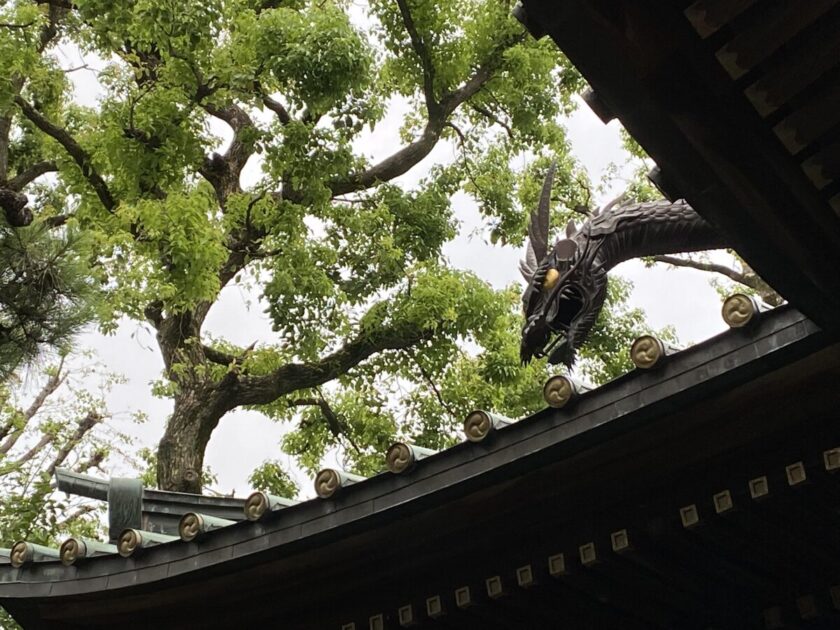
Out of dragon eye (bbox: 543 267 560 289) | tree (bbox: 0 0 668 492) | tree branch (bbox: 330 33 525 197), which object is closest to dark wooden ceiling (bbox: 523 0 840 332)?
dragon eye (bbox: 543 267 560 289)

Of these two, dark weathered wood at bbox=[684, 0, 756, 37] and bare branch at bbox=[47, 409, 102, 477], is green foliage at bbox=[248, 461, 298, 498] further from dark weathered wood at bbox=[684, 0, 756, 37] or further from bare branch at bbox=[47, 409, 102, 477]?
dark weathered wood at bbox=[684, 0, 756, 37]

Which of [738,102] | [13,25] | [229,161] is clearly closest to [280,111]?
[229,161]

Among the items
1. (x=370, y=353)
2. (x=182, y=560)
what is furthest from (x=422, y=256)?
(x=182, y=560)

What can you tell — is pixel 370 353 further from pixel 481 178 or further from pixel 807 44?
pixel 807 44

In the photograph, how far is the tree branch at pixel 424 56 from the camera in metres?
12.6

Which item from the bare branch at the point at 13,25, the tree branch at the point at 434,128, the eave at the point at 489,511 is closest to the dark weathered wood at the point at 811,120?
the eave at the point at 489,511

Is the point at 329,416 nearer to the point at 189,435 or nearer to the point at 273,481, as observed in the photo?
the point at 273,481

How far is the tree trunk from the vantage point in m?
10.5

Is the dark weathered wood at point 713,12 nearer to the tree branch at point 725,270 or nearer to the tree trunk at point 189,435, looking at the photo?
the tree trunk at point 189,435

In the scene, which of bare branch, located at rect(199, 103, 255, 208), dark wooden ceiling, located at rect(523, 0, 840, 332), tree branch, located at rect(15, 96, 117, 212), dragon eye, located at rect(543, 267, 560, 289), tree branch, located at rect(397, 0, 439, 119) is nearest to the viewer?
dark wooden ceiling, located at rect(523, 0, 840, 332)

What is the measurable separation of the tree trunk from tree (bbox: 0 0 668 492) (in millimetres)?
24

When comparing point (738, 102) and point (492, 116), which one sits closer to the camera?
point (738, 102)

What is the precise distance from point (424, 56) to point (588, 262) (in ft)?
25.1

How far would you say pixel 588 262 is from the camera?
6.10 metres
